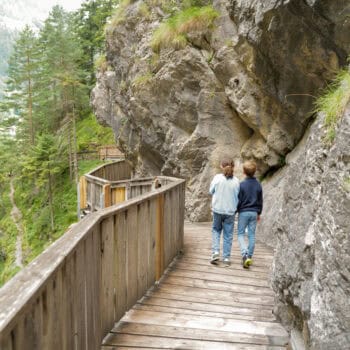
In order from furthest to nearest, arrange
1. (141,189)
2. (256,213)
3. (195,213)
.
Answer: (195,213) < (141,189) < (256,213)

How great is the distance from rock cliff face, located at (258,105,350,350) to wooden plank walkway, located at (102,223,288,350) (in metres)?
0.42

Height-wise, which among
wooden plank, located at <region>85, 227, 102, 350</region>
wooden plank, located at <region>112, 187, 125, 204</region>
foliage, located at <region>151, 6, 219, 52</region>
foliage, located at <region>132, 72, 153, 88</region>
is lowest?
wooden plank, located at <region>112, 187, 125, 204</region>

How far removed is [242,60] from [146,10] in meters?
6.81

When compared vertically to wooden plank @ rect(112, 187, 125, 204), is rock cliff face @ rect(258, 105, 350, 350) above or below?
above

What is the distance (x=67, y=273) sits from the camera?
86.6 inches

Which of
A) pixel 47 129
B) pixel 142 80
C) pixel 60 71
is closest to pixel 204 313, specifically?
pixel 142 80

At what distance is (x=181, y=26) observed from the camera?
1159cm

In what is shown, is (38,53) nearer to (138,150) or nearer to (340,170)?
(138,150)

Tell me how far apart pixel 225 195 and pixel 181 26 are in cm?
798

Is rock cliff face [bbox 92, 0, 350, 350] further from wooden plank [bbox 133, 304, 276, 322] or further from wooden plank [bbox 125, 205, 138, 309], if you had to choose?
wooden plank [bbox 125, 205, 138, 309]

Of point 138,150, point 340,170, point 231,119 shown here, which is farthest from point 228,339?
point 138,150

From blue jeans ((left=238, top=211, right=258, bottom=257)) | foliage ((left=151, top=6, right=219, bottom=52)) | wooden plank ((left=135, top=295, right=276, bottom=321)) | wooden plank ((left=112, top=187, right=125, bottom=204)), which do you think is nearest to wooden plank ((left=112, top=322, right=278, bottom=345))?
wooden plank ((left=135, top=295, right=276, bottom=321))

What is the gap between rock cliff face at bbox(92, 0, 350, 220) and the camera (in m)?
5.89

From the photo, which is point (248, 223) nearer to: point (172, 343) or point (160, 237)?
point (160, 237)
